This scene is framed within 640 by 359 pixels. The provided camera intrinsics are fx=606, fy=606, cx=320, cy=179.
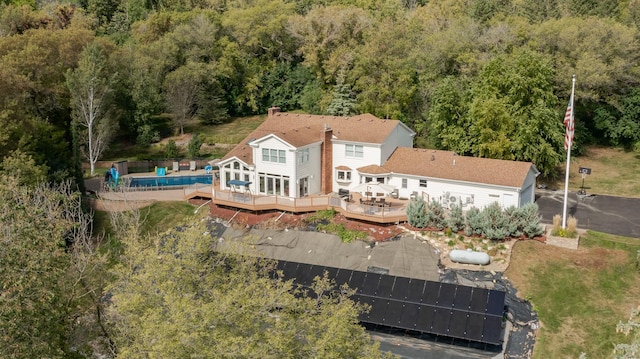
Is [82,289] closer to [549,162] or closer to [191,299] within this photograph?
[191,299]

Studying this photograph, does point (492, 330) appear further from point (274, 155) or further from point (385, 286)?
point (274, 155)

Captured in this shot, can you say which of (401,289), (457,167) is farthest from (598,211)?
(401,289)

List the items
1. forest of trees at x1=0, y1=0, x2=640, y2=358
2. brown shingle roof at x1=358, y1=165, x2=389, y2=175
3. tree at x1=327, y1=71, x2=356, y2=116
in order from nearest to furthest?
forest of trees at x1=0, y1=0, x2=640, y2=358
brown shingle roof at x1=358, y1=165, x2=389, y2=175
tree at x1=327, y1=71, x2=356, y2=116

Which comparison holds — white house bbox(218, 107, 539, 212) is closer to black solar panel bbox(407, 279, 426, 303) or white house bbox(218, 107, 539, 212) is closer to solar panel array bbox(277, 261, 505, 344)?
black solar panel bbox(407, 279, 426, 303)

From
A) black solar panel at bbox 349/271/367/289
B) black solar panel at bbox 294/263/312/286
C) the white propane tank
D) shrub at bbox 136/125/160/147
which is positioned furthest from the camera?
shrub at bbox 136/125/160/147

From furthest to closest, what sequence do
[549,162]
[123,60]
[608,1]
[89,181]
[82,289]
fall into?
[608,1], [123,60], [89,181], [549,162], [82,289]

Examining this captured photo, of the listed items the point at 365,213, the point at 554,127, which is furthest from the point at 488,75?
the point at 365,213

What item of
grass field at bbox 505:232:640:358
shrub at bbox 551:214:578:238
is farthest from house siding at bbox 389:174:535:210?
grass field at bbox 505:232:640:358
